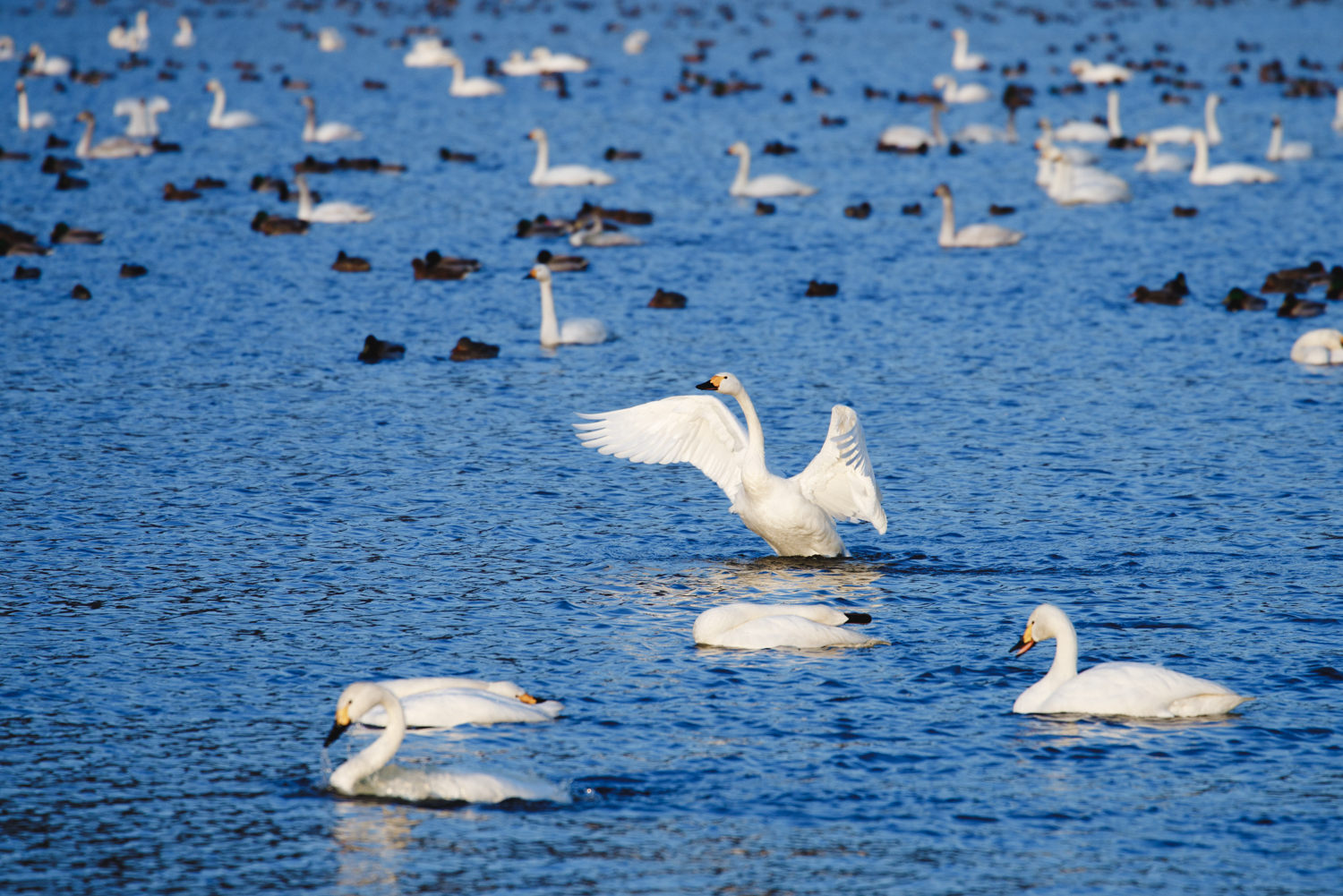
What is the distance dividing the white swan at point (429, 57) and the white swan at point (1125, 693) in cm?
6496

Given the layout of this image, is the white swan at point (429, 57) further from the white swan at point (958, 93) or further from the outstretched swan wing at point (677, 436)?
the outstretched swan wing at point (677, 436)

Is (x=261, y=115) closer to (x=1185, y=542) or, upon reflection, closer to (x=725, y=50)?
(x=725, y=50)

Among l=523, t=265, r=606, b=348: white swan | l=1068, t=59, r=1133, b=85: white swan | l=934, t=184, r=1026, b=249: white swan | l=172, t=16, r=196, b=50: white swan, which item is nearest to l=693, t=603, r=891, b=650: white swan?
l=523, t=265, r=606, b=348: white swan

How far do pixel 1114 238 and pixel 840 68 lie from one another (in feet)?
129

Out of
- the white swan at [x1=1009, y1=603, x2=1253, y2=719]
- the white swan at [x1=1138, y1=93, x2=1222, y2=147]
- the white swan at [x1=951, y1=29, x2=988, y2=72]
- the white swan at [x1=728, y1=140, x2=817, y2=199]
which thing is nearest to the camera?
the white swan at [x1=1009, y1=603, x2=1253, y2=719]

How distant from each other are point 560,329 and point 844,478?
36.8 ft

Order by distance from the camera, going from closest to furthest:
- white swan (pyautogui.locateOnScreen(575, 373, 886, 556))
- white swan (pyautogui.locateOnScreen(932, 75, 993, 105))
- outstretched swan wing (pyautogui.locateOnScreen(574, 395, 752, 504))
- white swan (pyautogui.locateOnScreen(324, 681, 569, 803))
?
white swan (pyautogui.locateOnScreen(324, 681, 569, 803)), white swan (pyautogui.locateOnScreen(575, 373, 886, 556)), outstretched swan wing (pyautogui.locateOnScreen(574, 395, 752, 504)), white swan (pyautogui.locateOnScreen(932, 75, 993, 105))

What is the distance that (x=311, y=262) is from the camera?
33312mm

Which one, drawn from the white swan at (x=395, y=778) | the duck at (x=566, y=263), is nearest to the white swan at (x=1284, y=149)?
the duck at (x=566, y=263)

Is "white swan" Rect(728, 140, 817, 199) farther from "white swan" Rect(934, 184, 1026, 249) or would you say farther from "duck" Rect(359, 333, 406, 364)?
"duck" Rect(359, 333, 406, 364)

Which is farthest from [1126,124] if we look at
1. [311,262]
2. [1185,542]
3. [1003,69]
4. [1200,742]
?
[1200,742]

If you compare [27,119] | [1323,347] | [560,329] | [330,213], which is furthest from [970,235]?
[27,119]

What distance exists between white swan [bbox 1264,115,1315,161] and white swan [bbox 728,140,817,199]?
43.7 ft

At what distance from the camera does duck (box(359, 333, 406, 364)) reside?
2445 centimetres
